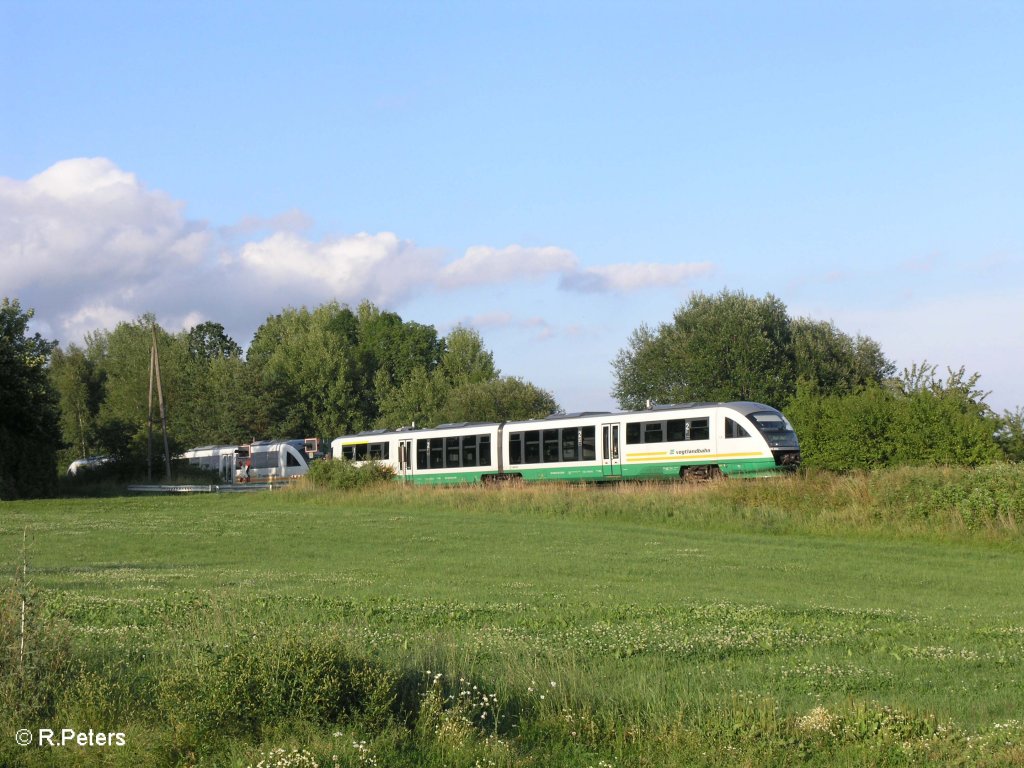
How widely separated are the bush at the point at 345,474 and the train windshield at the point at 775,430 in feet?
50.6

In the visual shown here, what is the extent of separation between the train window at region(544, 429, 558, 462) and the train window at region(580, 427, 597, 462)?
4.67 feet

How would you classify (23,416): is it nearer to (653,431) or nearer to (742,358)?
(653,431)

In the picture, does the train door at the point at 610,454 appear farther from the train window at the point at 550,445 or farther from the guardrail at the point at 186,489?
the guardrail at the point at 186,489

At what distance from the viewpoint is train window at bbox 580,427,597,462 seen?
43.0 m

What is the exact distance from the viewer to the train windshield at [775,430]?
38.1m

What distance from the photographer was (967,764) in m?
7.27

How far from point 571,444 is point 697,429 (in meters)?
6.10

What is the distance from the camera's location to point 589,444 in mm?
43281

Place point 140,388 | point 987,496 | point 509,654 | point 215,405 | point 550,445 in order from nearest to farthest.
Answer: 1. point 509,654
2. point 987,496
3. point 550,445
4. point 215,405
5. point 140,388

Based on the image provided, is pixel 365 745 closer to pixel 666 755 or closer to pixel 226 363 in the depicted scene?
pixel 666 755

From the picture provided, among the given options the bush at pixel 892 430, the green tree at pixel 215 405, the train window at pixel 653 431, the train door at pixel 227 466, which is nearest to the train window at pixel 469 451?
the train window at pixel 653 431

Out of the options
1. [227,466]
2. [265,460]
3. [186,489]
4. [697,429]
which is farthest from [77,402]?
[697,429]

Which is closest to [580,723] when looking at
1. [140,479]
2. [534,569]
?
[534,569]

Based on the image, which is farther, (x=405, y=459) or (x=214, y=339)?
(x=214, y=339)
